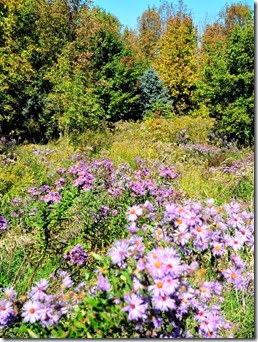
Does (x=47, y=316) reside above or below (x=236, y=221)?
below

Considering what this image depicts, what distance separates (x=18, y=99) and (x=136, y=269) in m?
14.2

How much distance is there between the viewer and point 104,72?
1812 cm

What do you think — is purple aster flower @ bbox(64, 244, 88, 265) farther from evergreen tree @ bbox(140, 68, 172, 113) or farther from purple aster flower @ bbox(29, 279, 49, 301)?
evergreen tree @ bbox(140, 68, 172, 113)

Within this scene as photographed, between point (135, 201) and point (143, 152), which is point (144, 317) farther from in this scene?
point (143, 152)

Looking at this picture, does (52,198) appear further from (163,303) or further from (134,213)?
(163,303)

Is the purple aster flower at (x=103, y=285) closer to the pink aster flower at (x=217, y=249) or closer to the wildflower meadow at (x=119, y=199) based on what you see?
the wildflower meadow at (x=119, y=199)

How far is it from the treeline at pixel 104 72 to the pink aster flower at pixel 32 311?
29.4ft

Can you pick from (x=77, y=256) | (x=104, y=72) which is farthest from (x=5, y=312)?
(x=104, y=72)

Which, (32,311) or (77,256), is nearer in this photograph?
(32,311)

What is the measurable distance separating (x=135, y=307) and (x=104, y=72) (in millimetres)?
17554

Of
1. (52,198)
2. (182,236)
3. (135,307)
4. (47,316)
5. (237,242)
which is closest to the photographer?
(135,307)

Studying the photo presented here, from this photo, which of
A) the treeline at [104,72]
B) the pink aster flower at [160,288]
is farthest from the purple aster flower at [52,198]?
the treeline at [104,72]

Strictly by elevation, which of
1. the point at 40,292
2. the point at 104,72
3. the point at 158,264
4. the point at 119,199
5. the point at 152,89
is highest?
the point at 104,72

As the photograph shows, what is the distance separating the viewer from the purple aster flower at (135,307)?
3.97 feet
